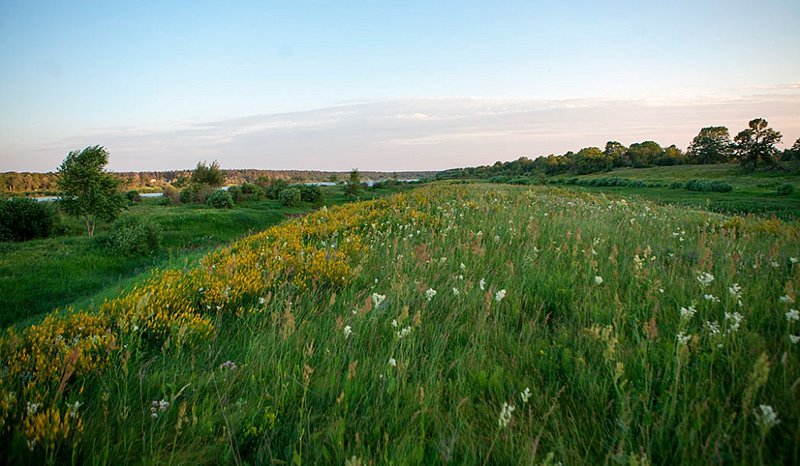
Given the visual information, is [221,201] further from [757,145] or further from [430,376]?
[757,145]

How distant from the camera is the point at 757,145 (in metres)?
65.2

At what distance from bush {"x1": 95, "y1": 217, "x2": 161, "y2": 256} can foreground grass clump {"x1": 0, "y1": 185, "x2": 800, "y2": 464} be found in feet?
52.5

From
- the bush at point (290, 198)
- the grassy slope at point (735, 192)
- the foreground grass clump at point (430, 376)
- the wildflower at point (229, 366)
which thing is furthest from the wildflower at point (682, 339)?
the bush at point (290, 198)

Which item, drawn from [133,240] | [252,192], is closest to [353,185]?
[252,192]

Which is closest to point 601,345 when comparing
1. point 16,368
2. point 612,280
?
point 612,280

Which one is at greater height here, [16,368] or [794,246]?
[16,368]

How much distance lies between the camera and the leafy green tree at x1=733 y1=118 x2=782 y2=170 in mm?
63594

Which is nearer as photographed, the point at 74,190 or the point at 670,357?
the point at 670,357

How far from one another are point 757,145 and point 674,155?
28.0 metres

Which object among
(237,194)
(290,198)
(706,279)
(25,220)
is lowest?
(706,279)

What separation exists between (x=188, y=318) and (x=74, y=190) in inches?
1079

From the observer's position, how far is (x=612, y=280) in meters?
4.21

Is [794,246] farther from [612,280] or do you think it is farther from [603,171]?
[603,171]

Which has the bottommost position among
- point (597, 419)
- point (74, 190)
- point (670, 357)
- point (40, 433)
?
point (597, 419)
